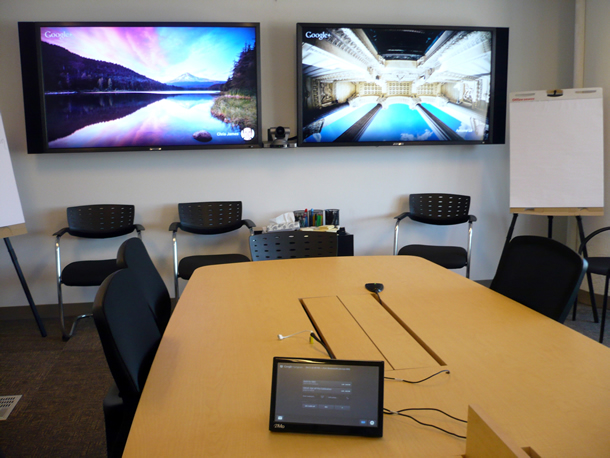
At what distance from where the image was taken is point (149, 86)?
12.8 feet

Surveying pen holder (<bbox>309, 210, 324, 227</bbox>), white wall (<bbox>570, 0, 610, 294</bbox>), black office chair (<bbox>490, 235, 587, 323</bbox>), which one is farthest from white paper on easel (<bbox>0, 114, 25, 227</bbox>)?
white wall (<bbox>570, 0, 610, 294</bbox>)

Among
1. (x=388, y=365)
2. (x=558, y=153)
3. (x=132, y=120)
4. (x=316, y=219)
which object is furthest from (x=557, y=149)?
(x=132, y=120)

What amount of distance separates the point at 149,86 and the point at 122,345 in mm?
3110

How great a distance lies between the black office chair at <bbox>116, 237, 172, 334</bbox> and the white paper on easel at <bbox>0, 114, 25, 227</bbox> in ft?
6.36

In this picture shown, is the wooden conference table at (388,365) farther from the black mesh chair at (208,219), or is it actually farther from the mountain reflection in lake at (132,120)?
the mountain reflection in lake at (132,120)

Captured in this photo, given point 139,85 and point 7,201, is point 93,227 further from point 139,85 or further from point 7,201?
point 139,85

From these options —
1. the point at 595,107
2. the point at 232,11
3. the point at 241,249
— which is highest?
the point at 232,11

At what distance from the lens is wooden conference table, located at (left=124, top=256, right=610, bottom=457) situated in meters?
1.02

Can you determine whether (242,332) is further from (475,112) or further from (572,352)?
(475,112)

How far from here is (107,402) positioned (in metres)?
1.43

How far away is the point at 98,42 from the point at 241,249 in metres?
2.08

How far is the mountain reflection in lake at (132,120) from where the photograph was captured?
3.80 m

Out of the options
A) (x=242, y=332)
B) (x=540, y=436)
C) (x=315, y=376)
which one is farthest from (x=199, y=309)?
(x=540, y=436)

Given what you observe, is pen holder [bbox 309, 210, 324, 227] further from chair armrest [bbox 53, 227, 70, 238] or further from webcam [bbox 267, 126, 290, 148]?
chair armrest [bbox 53, 227, 70, 238]
